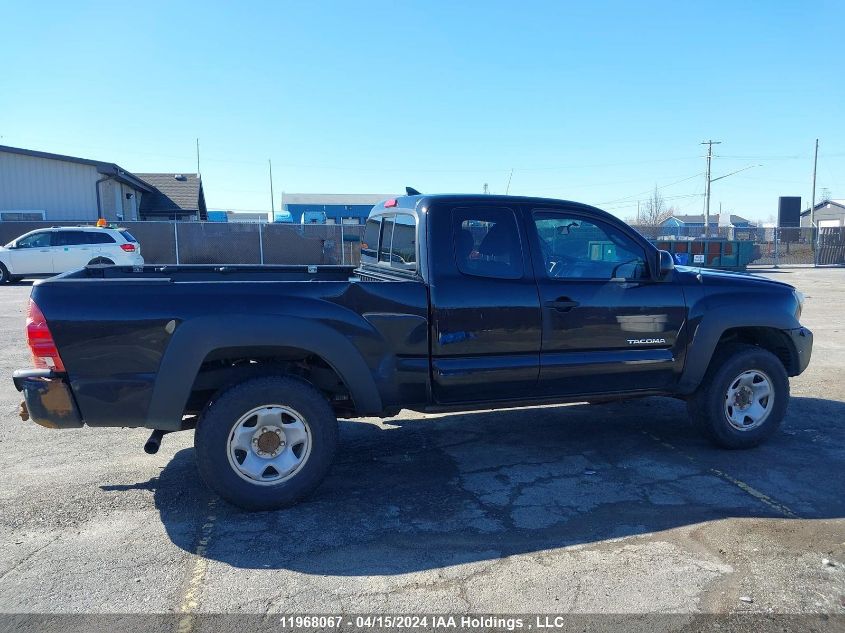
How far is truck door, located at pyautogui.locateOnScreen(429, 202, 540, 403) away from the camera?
427 centimetres

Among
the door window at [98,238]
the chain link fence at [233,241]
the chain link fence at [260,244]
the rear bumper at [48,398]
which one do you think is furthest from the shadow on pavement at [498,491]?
the chain link fence at [233,241]

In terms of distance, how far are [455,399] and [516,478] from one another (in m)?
0.75

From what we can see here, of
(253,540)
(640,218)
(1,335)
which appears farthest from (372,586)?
(640,218)

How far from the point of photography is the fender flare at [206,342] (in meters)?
3.79

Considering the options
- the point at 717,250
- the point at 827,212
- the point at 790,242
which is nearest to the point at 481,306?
the point at 717,250

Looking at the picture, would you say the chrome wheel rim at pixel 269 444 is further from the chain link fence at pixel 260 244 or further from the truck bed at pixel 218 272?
the chain link fence at pixel 260 244

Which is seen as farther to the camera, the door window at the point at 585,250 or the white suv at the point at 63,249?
the white suv at the point at 63,249

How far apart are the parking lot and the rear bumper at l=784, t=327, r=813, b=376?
68 centimetres

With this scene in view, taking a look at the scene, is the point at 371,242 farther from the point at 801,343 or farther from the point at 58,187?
the point at 58,187

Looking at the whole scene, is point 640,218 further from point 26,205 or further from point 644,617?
point 644,617

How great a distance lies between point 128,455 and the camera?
500 centimetres

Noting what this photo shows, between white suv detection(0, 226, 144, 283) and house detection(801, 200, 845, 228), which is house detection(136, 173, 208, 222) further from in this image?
house detection(801, 200, 845, 228)

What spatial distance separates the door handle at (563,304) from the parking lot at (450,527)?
120 cm

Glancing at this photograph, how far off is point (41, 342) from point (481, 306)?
2641 millimetres
